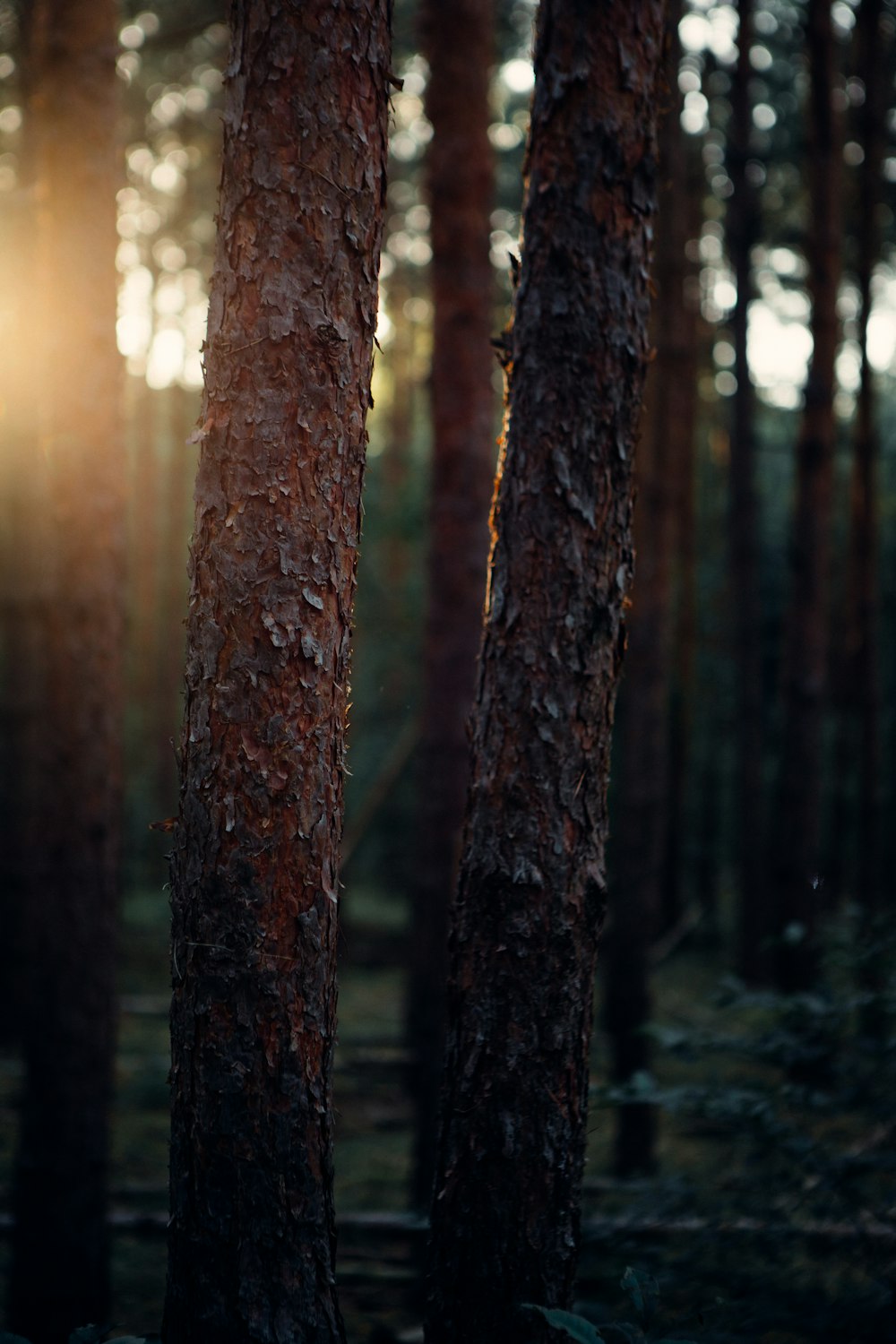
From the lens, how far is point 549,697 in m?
3.14

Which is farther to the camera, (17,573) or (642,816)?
(17,573)

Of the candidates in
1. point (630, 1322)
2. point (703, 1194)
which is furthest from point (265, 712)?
point (703, 1194)

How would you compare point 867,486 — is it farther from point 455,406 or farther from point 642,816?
point 455,406

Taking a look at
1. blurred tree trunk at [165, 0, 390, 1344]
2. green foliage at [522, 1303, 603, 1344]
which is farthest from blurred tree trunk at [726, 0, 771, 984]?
green foliage at [522, 1303, 603, 1344]

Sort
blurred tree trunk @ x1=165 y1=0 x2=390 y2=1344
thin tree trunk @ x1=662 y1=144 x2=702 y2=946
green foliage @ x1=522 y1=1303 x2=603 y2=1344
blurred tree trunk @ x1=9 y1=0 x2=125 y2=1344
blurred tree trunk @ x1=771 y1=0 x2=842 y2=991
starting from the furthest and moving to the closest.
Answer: thin tree trunk @ x1=662 y1=144 x2=702 y2=946 < blurred tree trunk @ x1=771 y1=0 x2=842 y2=991 < blurred tree trunk @ x1=9 y1=0 x2=125 y2=1344 < blurred tree trunk @ x1=165 y1=0 x2=390 y2=1344 < green foliage @ x1=522 y1=1303 x2=603 y2=1344

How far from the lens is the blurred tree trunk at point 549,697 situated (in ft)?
10.1

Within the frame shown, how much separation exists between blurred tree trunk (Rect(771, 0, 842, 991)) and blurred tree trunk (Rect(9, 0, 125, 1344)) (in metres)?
6.57

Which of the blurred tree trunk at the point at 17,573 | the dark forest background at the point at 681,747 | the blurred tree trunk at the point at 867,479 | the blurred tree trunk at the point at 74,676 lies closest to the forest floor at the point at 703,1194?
the dark forest background at the point at 681,747

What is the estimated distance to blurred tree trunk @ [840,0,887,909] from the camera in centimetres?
1099

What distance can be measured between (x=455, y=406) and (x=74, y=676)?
3375mm

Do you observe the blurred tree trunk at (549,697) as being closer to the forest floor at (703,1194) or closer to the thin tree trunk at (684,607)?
the forest floor at (703,1194)

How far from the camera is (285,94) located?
2.72 meters

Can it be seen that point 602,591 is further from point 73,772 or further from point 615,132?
point 73,772

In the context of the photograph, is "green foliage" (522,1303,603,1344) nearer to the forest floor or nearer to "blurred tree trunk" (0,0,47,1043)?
the forest floor
